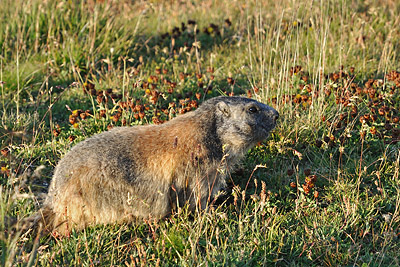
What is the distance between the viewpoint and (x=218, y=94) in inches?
322

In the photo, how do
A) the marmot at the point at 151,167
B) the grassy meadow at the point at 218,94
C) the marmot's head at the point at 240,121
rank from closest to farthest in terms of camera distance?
the grassy meadow at the point at 218,94
the marmot at the point at 151,167
the marmot's head at the point at 240,121

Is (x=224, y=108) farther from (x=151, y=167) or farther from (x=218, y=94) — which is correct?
(x=218, y=94)

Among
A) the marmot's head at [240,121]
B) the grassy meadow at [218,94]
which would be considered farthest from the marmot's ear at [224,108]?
the grassy meadow at [218,94]

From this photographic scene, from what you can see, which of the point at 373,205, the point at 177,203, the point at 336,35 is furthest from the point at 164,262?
the point at 336,35

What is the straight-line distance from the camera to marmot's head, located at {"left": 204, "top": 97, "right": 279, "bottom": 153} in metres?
5.63

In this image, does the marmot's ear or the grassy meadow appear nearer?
the grassy meadow

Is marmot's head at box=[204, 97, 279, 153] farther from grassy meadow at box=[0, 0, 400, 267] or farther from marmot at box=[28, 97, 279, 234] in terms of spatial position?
grassy meadow at box=[0, 0, 400, 267]

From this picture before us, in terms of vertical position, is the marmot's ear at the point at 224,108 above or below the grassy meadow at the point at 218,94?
above

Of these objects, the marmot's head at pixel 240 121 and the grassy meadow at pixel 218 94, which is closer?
the grassy meadow at pixel 218 94

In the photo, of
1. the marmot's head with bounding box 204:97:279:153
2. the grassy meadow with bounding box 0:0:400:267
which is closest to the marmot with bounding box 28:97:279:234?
the marmot's head with bounding box 204:97:279:153

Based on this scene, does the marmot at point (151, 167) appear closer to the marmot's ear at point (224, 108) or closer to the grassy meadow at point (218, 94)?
the marmot's ear at point (224, 108)

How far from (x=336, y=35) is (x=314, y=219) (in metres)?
5.64

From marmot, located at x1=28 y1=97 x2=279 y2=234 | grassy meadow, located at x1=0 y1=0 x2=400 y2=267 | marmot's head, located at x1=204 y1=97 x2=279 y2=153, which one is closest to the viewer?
grassy meadow, located at x1=0 y1=0 x2=400 y2=267

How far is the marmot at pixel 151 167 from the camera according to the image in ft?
16.6
